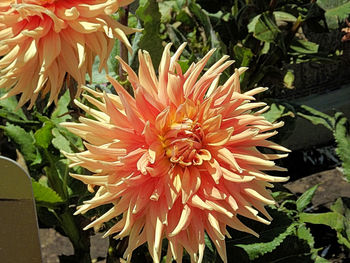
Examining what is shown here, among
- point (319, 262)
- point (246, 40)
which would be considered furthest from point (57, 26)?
point (246, 40)

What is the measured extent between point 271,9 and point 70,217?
866 mm

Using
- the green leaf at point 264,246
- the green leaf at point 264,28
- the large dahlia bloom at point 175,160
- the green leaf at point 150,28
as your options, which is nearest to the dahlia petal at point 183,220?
the large dahlia bloom at point 175,160

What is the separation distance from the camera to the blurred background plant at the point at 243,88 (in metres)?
1.27

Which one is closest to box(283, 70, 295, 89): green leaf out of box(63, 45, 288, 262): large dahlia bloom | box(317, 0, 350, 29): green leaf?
box(317, 0, 350, 29): green leaf

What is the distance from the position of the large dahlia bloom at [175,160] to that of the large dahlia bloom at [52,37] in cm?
8

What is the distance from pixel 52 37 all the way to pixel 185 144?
26cm

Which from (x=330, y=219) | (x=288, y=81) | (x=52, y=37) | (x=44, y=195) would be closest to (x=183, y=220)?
(x=52, y=37)

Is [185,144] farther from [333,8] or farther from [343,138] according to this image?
[333,8]

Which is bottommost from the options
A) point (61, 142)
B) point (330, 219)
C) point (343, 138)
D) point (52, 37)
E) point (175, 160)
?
point (330, 219)

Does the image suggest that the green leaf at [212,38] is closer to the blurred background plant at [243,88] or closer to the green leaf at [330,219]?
the blurred background plant at [243,88]

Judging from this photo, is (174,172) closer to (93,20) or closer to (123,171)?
(123,171)

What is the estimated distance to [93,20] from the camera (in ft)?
2.91

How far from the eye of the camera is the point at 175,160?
0.86 metres

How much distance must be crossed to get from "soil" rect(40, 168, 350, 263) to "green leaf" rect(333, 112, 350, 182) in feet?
A: 1.08
